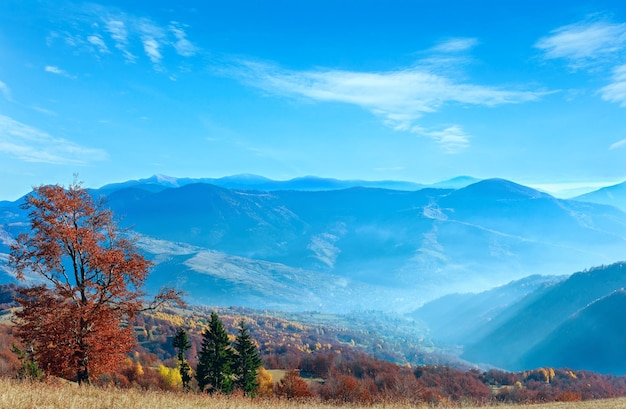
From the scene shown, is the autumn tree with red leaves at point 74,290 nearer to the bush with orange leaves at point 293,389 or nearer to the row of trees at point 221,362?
the bush with orange leaves at point 293,389

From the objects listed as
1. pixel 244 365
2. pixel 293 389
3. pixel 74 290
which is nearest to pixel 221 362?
pixel 244 365

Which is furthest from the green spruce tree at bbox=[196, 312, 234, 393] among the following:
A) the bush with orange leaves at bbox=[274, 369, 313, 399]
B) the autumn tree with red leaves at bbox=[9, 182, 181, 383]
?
the autumn tree with red leaves at bbox=[9, 182, 181, 383]

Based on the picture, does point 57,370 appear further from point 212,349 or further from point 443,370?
point 443,370

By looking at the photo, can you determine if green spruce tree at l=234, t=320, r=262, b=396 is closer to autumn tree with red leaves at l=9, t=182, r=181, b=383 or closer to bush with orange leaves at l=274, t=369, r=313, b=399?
bush with orange leaves at l=274, t=369, r=313, b=399

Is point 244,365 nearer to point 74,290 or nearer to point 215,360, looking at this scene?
point 215,360

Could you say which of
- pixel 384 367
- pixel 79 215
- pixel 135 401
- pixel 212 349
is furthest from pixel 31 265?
pixel 384 367

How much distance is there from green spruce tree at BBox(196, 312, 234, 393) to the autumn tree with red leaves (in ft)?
117

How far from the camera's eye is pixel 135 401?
12.5 metres

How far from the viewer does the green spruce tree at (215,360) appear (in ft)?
178

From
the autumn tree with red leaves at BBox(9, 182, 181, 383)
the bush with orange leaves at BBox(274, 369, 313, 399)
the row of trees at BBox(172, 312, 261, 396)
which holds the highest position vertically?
the autumn tree with red leaves at BBox(9, 182, 181, 383)

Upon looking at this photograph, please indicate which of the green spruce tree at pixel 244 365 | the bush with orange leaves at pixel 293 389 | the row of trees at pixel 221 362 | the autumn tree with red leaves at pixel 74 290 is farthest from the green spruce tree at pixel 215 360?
the autumn tree with red leaves at pixel 74 290

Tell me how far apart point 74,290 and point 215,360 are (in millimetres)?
38241

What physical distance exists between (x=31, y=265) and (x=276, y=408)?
41.8 feet

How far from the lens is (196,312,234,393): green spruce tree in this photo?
178ft
